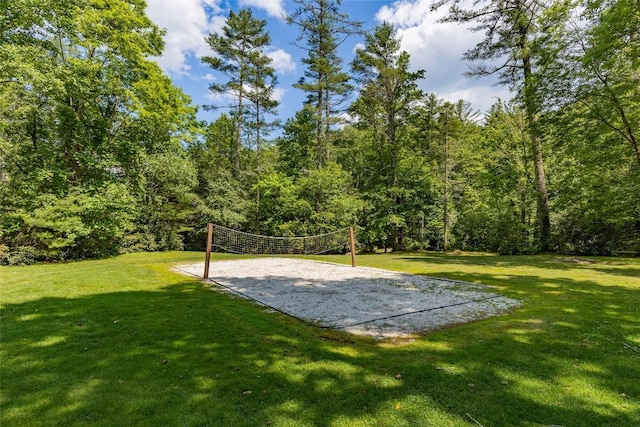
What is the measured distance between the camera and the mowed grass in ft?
8.17

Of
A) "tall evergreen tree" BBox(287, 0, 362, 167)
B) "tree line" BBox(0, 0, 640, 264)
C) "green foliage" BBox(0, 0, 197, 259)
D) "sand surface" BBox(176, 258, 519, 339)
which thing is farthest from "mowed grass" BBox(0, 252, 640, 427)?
"tall evergreen tree" BBox(287, 0, 362, 167)

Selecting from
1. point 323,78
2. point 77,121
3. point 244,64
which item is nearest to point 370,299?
point 77,121

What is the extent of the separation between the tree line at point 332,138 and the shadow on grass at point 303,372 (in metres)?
9.93

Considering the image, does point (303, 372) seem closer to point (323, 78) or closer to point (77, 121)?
point (77, 121)

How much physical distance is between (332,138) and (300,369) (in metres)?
26.5

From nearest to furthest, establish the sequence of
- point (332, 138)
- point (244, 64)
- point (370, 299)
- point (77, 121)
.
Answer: point (370, 299)
point (77, 121)
point (244, 64)
point (332, 138)

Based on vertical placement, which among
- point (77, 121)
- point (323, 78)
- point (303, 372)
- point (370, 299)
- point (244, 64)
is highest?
point (244, 64)

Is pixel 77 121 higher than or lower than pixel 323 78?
lower

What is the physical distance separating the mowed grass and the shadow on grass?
14 mm

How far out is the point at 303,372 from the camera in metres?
3.21

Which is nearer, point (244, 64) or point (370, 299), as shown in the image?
point (370, 299)

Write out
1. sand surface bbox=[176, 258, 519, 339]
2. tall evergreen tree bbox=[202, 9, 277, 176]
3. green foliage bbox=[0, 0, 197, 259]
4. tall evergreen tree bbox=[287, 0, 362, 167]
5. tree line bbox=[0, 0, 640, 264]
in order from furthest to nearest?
tall evergreen tree bbox=[202, 9, 277, 176], tall evergreen tree bbox=[287, 0, 362, 167], green foliage bbox=[0, 0, 197, 259], tree line bbox=[0, 0, 640, 264], sand surface bbox=[176, 258, 519, 339]

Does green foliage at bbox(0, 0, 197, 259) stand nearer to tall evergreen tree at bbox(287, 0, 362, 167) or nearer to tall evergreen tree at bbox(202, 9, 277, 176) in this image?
tall evergreen tree at bbox(202, 9, 277, 176)

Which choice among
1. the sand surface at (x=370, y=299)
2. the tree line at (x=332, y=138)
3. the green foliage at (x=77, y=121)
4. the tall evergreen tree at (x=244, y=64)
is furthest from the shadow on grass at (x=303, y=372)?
the tall evergreen tree at (x=244, y=64)
